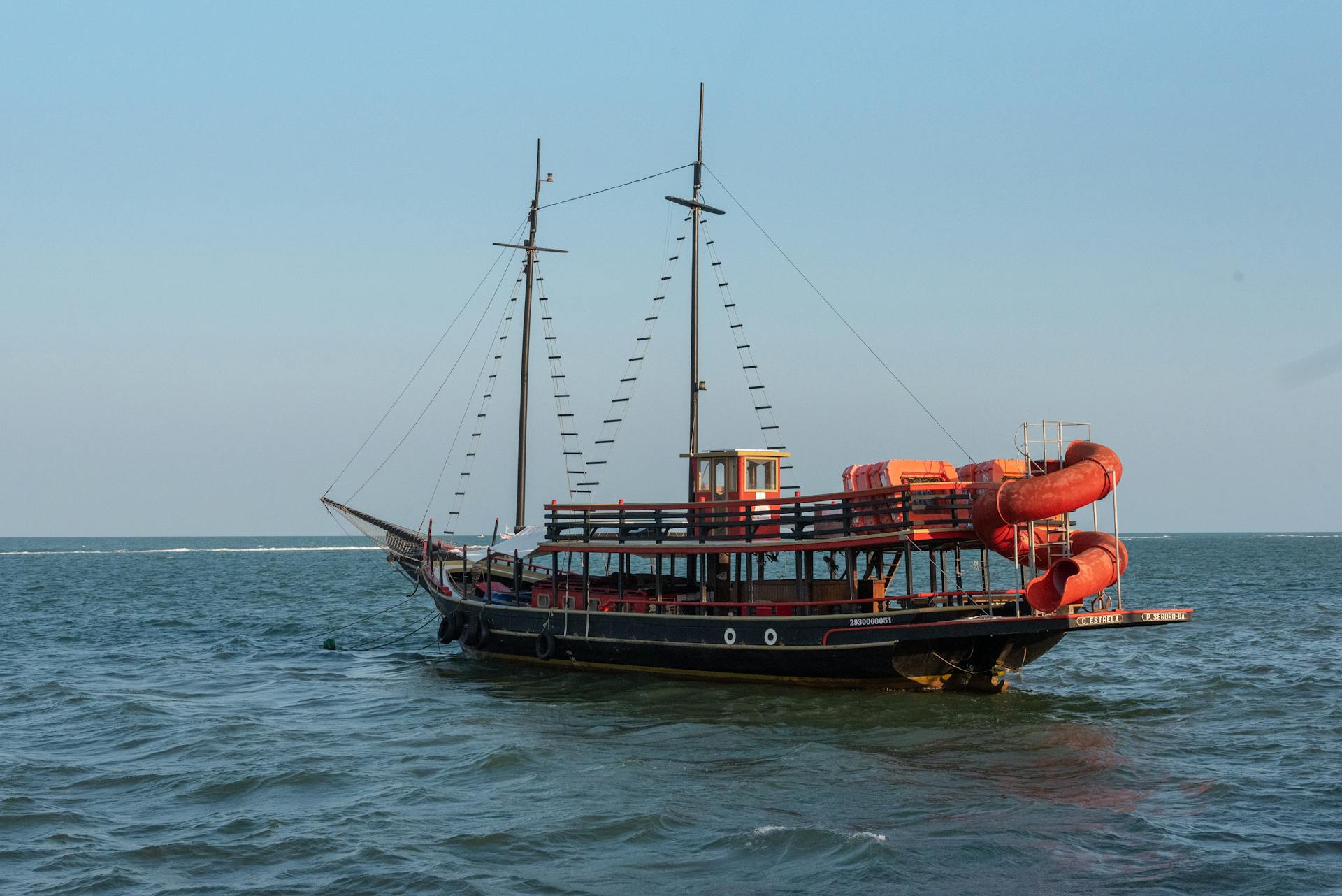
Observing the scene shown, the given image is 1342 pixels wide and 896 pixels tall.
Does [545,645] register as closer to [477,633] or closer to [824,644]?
[477,633]

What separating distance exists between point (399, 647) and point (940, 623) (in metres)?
18.0

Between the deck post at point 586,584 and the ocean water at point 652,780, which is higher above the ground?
the deck post at point 586,584

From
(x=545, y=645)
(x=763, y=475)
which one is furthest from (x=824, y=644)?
(x=545, y=645)

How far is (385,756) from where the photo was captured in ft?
59.3

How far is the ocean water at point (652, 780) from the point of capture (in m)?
12.2

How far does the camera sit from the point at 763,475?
25719 mm

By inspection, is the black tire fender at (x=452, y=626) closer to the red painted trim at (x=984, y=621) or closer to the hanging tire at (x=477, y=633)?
the hanging tire at (x=477, y=633)

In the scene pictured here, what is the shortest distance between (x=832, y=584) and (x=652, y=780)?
29.1ft

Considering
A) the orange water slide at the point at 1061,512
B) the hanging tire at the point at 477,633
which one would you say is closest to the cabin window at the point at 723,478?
the orange water slide at the point at 1061,512

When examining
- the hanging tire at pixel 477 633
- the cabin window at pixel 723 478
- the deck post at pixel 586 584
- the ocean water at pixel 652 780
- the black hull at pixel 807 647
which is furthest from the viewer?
the hanging tire at pixel 477 633

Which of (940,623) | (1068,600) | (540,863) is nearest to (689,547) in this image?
(940,623)

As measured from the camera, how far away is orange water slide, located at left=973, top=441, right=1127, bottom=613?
19.9 m

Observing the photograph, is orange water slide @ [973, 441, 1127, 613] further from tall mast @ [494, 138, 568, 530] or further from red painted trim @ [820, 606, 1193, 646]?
tall mast @ [494, 138, 568, 530]

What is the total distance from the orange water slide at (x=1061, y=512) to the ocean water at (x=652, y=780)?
233 centimetres
